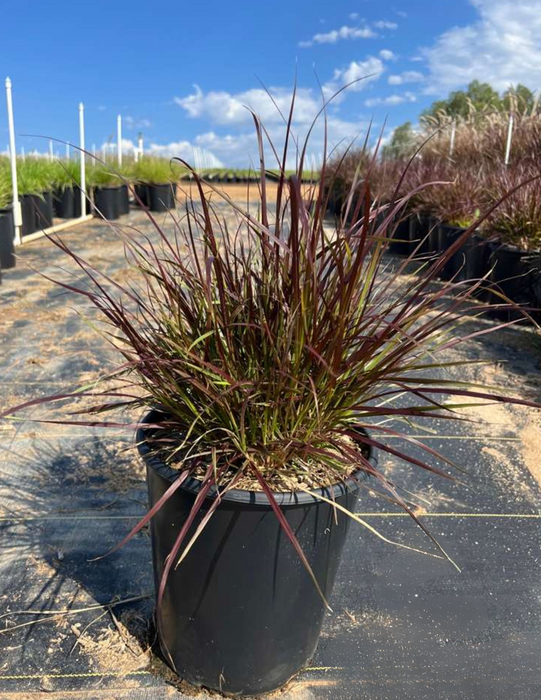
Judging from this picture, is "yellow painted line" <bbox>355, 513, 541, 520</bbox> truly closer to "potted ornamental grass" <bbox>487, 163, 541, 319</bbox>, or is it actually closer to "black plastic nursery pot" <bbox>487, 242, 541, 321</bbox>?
"black plastic nursery pot" <bbox>487, 242, 541, 321</bbox>

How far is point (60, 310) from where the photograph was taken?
459cm

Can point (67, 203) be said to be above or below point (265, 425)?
above

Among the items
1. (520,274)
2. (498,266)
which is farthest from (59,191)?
(520,274)

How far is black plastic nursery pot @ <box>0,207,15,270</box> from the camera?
579 centimetres

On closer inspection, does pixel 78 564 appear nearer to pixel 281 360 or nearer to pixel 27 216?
pixel 281 360

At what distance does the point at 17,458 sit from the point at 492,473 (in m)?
1.99

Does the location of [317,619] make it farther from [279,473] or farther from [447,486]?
[447,486]

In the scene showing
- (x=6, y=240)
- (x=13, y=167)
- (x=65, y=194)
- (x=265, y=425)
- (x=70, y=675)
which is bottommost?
(x=70, y=675)

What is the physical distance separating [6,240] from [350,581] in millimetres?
5369

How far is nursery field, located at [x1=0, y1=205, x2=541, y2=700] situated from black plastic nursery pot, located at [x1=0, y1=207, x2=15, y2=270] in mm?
3386

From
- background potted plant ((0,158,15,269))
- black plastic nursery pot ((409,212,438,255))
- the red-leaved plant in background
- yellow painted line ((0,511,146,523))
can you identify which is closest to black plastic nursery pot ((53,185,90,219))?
background potted plant ((0,158,15,269))

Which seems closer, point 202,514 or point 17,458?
point 202,514

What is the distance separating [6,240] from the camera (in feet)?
19.4

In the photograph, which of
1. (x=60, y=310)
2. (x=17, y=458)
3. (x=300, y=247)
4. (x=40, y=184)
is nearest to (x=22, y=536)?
(x=17, y=458)
